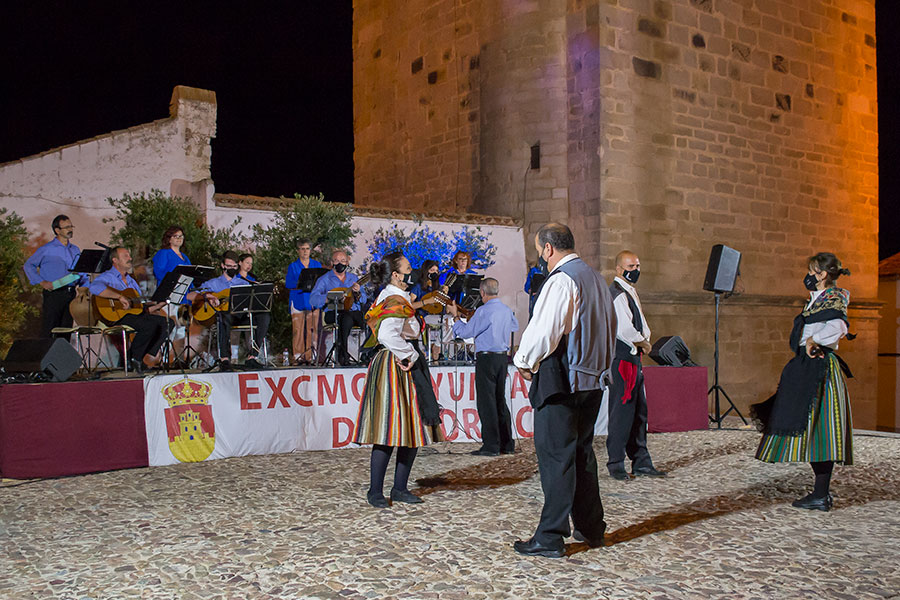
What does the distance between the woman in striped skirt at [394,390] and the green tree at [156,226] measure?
5548 mm

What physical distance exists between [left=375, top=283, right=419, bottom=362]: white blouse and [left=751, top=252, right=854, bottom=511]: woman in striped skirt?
2.28 meters

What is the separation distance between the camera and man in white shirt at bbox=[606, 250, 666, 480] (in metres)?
5.99

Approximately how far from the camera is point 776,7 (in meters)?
14.7

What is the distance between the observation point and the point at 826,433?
4977 mm

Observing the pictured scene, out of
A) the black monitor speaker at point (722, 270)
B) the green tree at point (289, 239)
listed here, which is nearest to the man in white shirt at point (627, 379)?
the black monitor speaker at point (722, 270)

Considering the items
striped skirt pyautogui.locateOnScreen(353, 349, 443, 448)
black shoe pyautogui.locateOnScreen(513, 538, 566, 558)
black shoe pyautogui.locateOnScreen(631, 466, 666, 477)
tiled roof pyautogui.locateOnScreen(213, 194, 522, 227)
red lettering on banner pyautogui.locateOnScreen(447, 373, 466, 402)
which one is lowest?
black shoe pyautogui.locateOnScreen(631, 466, 666, 477)

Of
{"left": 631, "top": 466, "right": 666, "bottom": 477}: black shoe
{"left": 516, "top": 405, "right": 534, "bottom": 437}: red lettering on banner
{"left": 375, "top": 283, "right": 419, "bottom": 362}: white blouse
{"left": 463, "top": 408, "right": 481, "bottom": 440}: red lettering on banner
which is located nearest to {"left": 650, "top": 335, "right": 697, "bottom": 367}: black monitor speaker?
{"left": 516, "top": 405, "right": 534, "bottom": 437}: red lettering on banner

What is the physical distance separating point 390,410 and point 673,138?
9.65 meters

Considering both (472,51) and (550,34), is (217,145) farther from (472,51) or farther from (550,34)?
(550,34)

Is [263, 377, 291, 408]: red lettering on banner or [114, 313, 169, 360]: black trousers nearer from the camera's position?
[263, 377, 291, 408]: red lettering on banner

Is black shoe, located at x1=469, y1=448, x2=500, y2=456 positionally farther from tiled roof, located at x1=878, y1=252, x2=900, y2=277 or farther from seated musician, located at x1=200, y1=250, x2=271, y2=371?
tiled roof, located at x1=878, y1=252, x2=900, y2=277

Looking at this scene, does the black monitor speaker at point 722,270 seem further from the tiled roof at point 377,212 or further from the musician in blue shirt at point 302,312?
the musician in blue shirt at point 302,312

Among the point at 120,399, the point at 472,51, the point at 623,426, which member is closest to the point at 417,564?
the point at 623,426

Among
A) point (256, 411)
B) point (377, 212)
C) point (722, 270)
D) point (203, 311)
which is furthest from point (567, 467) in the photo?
point (377, 212)
